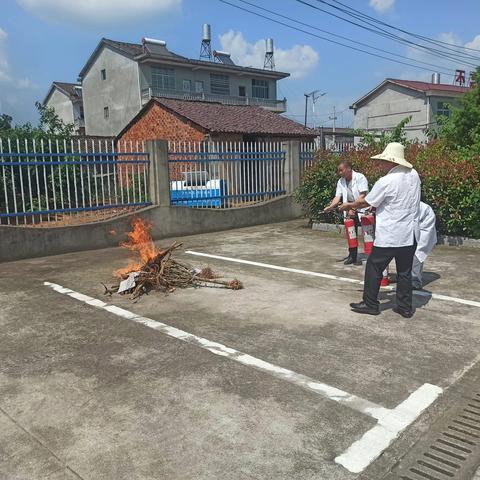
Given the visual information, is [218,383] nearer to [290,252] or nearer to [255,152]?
[290,252]

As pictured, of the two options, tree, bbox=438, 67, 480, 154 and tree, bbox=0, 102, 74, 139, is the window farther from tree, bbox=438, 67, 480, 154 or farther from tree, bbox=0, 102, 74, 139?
tree, bbox=438, 67, 480, 154

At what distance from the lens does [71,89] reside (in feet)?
165

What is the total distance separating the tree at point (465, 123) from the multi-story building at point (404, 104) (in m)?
24.5

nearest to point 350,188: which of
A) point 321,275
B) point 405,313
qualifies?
point 321,275

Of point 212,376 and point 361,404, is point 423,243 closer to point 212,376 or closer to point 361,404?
point 361,404

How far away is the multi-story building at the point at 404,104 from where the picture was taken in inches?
1517

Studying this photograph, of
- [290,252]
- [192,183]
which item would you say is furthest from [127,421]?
[192,183]

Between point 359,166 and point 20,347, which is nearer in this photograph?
point 20,347

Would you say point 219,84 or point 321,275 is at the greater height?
point 219,84

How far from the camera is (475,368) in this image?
149 inches

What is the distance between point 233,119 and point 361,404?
2149 centimetres

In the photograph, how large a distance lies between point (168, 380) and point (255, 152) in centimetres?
938

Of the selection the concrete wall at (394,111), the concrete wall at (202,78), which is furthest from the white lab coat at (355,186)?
the concrete wall at (202,78)

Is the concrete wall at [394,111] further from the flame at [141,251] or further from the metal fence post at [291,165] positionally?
the flame at [141,251]
